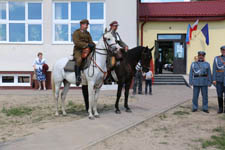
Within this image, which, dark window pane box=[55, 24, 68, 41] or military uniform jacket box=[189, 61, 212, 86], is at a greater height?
dark window pane box=[55, 24, 68, 41]

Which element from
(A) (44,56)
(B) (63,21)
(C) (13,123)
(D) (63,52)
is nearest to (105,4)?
(B) (63,21)

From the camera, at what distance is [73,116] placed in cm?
723

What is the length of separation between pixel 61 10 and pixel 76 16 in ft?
3.12

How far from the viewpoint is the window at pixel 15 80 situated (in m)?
14.1

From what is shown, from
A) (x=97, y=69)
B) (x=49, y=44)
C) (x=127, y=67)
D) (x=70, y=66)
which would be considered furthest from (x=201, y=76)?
(x=49, y=44)

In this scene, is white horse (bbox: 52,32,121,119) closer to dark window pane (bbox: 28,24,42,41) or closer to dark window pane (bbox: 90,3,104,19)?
dark window pane (bbox: 90,3,104,19)

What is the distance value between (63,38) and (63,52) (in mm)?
833

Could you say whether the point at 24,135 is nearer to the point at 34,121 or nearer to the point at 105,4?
the point at 34,121

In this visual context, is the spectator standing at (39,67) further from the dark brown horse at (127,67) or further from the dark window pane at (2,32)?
the dark brown horse at (127,67)

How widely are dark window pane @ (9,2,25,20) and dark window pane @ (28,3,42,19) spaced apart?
0.39 meters

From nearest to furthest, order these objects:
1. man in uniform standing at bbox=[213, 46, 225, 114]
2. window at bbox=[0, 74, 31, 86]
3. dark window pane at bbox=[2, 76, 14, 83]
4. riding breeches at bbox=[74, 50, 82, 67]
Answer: riding breeches at bbox=[74, 50, 82, 67] → man in uniform standing at bbox=[213, 46, 225, 114] → window at bbox=[0, 74, 31, 86] → dark window pane at bbox=[2, 76, 14, 83]

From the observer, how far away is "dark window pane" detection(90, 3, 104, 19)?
45.5 ft

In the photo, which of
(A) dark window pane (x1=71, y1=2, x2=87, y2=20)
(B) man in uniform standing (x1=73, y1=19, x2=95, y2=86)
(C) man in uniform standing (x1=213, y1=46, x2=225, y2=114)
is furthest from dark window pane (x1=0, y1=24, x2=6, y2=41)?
(C) man in uniform standing (x1=213, y1=46, x2=225, y2=114)

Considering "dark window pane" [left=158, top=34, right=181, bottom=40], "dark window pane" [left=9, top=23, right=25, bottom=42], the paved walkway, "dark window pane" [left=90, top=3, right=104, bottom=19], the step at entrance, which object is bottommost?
the paved walkway
